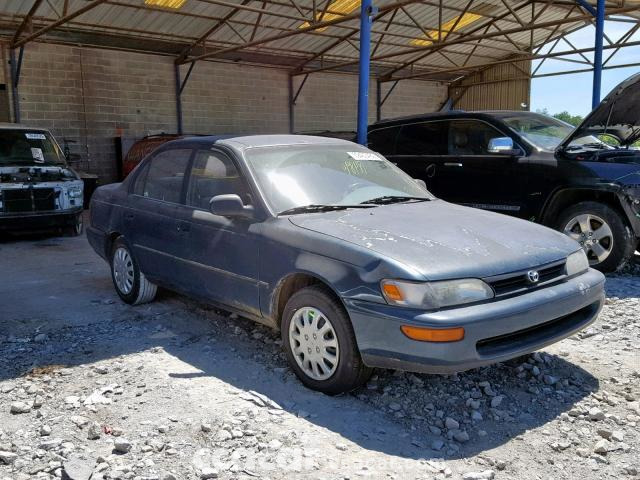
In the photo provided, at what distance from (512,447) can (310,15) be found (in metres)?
14.0

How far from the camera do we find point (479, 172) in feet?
23.1

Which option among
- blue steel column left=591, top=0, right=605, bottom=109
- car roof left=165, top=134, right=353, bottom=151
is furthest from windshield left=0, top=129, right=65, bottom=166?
blue steel column left=591, top=0, right=605, bottom=109

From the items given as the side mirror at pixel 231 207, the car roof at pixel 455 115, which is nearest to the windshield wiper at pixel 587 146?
the car roof at pixel 455 115

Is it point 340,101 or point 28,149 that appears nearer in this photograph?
point 28,149

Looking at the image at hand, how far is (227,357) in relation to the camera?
4.22 metres

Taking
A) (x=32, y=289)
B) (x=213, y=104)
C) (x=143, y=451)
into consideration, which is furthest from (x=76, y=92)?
(x=143, y=451)

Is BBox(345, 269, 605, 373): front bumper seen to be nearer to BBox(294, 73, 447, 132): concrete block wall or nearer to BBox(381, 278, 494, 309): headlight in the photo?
BBox(381, 278, 494, 309): headlight

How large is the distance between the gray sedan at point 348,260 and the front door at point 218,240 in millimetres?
12

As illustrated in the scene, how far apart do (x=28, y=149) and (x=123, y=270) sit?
4935 millimetres

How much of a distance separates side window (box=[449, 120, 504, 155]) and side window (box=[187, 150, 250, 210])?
3722mm

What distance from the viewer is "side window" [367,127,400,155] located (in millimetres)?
8078

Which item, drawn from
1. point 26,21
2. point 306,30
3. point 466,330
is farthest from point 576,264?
point 26,21

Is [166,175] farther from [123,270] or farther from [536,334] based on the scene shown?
[536,334]

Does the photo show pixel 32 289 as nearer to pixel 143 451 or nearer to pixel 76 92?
pixel 143 451
